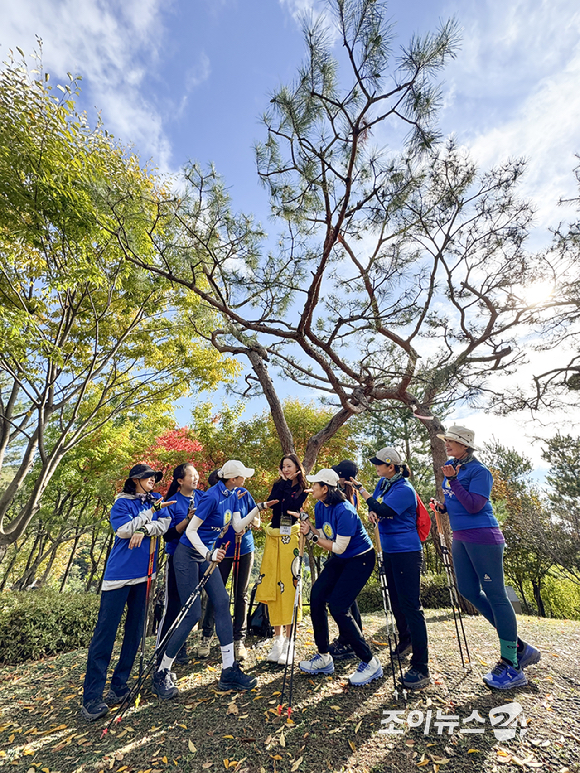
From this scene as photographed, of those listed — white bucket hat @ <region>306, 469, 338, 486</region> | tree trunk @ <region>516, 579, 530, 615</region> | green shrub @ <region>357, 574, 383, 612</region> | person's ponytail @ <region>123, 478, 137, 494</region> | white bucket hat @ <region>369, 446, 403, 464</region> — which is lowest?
tree trunk @ <region>516, 579, 530, 615</region>

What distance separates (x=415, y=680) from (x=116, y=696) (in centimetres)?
246

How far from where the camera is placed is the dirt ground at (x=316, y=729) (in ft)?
6.85

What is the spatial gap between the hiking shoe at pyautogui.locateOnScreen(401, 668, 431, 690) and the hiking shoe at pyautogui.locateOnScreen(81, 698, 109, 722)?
7.66ft

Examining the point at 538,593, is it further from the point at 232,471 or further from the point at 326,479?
the point at 232,471

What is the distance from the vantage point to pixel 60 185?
204 inches

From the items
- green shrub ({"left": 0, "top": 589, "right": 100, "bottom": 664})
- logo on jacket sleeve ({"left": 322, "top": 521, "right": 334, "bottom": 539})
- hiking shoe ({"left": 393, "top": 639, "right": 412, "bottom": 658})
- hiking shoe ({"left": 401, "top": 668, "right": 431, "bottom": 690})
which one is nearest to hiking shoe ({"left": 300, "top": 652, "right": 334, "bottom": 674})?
hiking shoe ({"left": 401, "top": 668, "right": 431, "bottom": 690})

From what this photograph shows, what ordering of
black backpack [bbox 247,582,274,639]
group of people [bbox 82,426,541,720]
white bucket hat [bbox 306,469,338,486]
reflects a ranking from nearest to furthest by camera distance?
group of people [bbox 82,426,541,720] < white bucket hat [bbox 306,469,338,486] < black backpack [bbox 247,582,274,639]

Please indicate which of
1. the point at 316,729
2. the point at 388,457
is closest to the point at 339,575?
the point at 316,729

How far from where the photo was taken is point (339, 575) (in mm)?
3145

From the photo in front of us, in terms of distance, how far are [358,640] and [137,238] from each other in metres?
5.66

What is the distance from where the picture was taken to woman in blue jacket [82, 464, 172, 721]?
9.16ft

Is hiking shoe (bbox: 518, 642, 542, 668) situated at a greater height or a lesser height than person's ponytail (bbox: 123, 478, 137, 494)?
lesser

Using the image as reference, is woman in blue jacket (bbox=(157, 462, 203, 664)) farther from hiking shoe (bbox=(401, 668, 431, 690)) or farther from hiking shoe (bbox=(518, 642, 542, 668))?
hiking shoe (bbox=(518, 642, 542, 668))

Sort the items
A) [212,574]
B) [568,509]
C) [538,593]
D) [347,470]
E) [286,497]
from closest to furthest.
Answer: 1. [212,574]
2. [347,470]
3. [286,497]
4. [568,509]
5. [538,593]
